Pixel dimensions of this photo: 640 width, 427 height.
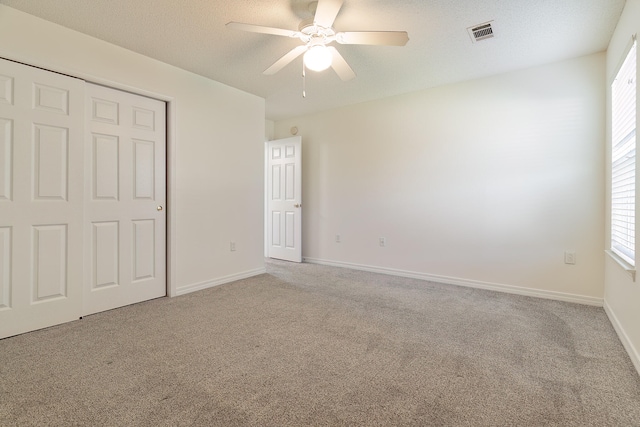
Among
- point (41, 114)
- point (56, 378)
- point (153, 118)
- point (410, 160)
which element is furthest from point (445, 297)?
point (41, 114)

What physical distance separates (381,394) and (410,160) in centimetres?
307

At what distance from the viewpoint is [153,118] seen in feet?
10.2

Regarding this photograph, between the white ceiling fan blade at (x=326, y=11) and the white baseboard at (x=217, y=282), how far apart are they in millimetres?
2795

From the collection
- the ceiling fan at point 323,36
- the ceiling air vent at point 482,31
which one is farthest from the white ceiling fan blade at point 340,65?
the ceiling air vent at point 482,31

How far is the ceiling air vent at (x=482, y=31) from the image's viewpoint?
2450 millimetres

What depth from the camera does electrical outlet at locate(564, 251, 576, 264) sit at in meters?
3.07

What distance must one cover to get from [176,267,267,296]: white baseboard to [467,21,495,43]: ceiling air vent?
343 centimetres

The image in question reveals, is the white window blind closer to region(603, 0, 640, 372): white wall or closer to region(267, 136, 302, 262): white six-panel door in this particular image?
region(603, 0, 640, 372): white wall

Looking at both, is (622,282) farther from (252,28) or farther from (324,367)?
(252,28)

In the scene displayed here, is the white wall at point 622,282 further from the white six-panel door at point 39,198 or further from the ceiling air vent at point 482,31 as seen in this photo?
the white six-panel door at point 39,198

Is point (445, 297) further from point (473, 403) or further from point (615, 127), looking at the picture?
point (615, 127)

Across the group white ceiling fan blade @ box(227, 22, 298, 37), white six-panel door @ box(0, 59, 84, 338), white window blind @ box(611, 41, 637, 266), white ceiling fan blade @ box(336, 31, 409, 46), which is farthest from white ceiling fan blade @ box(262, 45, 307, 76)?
white window blind @ box(611, 41, 637, 266)

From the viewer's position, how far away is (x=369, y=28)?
2.51 metres

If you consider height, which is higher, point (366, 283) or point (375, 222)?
point (375, 222)
